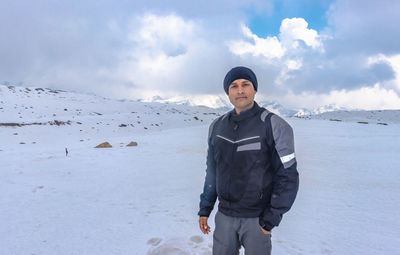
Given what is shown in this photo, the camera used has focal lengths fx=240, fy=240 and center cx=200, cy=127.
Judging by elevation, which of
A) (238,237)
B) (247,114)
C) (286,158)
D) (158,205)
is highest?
(247,114)

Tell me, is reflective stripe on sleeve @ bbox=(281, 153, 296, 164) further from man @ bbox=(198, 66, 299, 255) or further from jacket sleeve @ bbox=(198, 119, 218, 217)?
jacket sleeve @ bbox=(198, 119, 218, 217)

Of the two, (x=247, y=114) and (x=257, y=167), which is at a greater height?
(x=247, y=114)

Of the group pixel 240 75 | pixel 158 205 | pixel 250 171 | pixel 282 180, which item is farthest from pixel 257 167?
pixel 158 205

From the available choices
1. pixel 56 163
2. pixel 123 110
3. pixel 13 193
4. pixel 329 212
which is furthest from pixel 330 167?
pixel 123 110

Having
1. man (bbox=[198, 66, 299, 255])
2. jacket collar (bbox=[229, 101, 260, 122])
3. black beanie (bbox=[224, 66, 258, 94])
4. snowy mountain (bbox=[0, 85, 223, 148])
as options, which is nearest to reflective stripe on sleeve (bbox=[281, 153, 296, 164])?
man (bbox=[198, 66, 299, 255])

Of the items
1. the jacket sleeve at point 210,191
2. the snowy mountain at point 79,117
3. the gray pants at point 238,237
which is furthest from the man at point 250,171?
the snowy mountain at point 79,117

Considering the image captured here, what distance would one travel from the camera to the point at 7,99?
36.6 m

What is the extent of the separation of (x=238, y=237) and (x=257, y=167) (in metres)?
0.72

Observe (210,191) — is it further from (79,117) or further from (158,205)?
(79,117)

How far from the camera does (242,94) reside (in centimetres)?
221

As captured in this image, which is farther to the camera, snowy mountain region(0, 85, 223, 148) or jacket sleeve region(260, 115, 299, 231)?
snowy mountain region(0, 85, 223, 148)

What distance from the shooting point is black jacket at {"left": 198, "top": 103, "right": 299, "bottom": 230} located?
1.97 m

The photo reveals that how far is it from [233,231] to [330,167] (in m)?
6.78

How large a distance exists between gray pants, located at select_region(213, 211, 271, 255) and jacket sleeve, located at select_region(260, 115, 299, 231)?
0.14 metres
